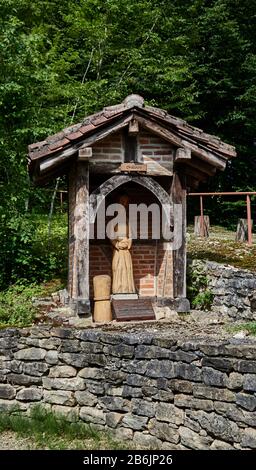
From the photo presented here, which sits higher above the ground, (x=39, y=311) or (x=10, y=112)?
(x=10, y=112)

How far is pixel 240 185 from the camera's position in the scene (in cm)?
2031

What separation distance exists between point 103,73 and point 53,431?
12.3 metres

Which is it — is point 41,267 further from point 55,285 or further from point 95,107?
point 95,107

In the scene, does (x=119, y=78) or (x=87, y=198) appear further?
(x=119, y=78)

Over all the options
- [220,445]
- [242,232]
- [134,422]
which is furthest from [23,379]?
[242,232]

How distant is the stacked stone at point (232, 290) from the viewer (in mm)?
8078

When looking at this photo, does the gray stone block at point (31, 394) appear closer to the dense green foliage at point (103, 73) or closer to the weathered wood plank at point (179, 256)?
the weathered wood plank at point (179, 256)

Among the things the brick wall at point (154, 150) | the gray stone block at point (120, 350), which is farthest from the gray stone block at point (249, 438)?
the brick wall at point (154, 150)

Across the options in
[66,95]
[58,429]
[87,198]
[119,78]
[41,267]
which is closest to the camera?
[58,429]

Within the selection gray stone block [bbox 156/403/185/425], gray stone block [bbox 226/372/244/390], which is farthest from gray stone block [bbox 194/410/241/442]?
gray stone block [bbox 226/372/244/390]

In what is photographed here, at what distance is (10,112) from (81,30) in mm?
5226

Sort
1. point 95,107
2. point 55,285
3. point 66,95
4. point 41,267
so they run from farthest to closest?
point 95,107 < point 66,95 < point 41,267 < point 55,285

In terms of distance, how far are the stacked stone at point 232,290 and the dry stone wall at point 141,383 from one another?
7.66 feet
